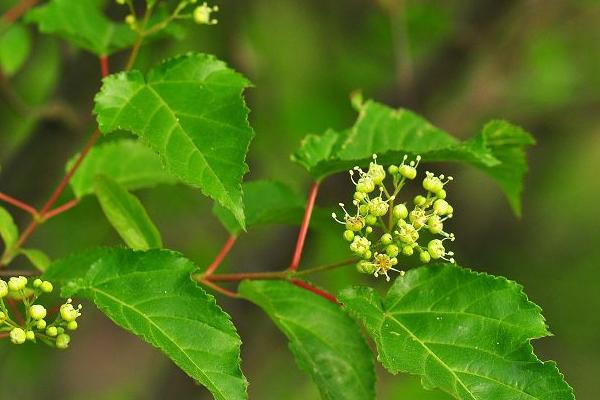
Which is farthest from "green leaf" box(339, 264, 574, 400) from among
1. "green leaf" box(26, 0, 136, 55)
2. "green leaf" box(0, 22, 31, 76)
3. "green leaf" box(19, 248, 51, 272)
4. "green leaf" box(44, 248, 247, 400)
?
"green leaf" box(0, 22, 31, 76)

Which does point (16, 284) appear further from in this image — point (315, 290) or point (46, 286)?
point (315, 290)

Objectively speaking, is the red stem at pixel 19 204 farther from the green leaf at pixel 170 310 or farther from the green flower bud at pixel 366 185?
the green flower bud at pixel 366 185

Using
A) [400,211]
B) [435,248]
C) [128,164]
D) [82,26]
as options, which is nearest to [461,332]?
[435,248]

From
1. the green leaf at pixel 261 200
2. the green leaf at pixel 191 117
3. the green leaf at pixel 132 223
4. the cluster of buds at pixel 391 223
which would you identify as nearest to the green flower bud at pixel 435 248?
the cluster of buds at pixel 391 223

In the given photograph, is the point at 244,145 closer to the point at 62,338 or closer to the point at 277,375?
the point at 62,338

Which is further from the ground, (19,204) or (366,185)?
(366,185)
